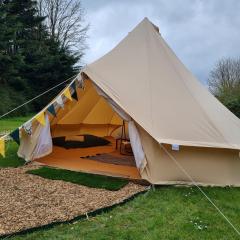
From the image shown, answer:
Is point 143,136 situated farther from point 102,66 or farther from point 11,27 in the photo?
point 11,27

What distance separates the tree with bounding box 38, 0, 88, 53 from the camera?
90.8ft

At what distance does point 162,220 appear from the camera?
Result: 4020 millimetres

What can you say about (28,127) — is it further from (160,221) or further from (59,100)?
(160,221)

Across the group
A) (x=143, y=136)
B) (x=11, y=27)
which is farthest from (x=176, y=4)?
(x=11, y=27)

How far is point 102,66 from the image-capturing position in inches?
249

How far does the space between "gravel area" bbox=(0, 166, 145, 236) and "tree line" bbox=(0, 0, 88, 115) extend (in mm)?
13076

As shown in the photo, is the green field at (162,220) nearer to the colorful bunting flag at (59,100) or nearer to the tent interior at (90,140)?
the tent interior at (90,140)

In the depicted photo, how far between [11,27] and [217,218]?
59.1ft

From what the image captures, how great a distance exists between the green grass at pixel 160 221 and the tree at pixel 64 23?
2352 centimetres

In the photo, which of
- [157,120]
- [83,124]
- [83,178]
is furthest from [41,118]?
[83,124]

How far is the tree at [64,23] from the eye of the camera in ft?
90.8

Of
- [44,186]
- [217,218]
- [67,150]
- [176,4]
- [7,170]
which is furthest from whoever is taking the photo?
[176,4]

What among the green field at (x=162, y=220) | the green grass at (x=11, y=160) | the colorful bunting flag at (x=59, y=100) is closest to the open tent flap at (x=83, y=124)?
the green grass at (x=11, y=160)

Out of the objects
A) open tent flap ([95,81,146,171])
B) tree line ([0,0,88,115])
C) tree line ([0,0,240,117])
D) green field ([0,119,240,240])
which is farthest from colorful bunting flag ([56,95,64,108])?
tree line ([0,0,88,115])
